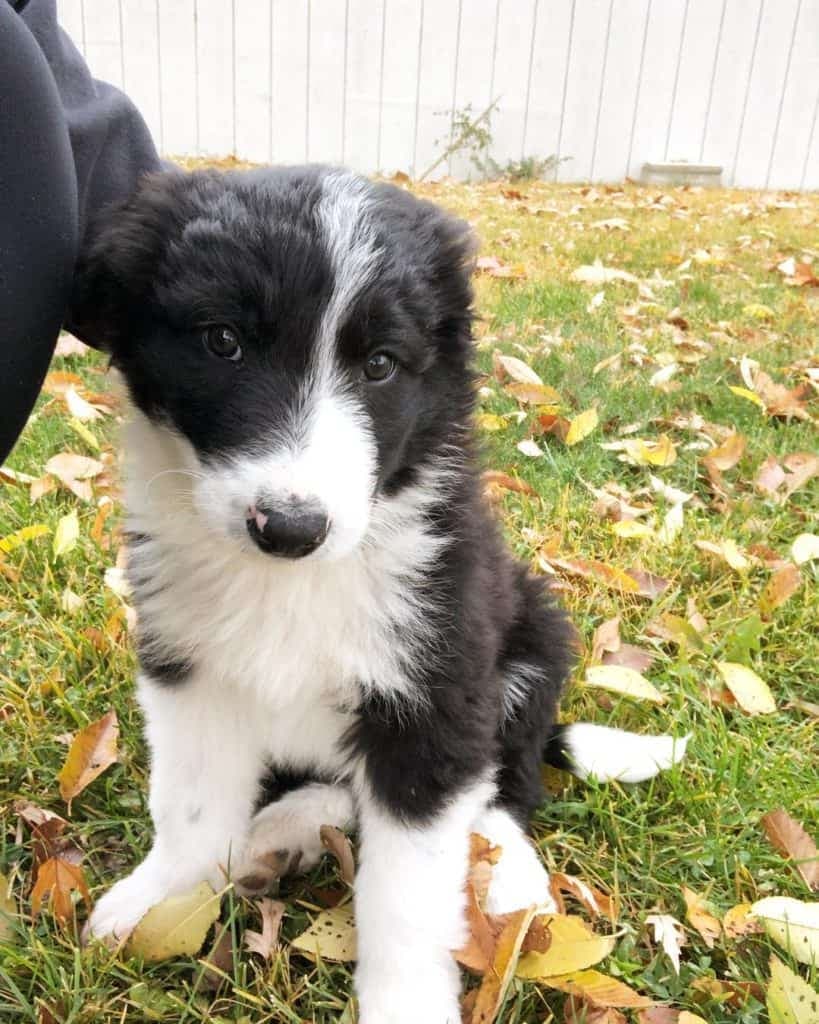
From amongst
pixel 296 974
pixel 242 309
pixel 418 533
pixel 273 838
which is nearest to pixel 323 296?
pixel 242 309

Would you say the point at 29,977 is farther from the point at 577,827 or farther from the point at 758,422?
the point at 758,422

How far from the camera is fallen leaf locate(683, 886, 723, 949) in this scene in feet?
4.98

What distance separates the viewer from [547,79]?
9406mm

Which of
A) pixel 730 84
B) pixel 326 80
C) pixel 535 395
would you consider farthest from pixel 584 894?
pixel 730 84

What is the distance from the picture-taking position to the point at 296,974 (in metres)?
1.51

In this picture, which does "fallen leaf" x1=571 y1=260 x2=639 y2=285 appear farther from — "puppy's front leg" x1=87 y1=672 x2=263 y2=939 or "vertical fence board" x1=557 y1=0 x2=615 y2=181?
"vertical fence board" x1=557 y1=0 x2=615 y2=181

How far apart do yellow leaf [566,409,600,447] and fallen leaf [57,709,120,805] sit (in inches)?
76.7

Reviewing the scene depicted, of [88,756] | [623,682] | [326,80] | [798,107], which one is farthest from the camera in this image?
[798,107]

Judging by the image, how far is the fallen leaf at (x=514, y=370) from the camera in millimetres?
3662

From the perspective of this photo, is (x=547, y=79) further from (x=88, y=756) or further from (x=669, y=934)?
(x=669, y=934)

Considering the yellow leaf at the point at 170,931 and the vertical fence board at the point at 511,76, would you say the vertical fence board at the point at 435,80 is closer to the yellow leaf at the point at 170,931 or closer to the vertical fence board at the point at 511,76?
the vertical fence board at the point at 511,76

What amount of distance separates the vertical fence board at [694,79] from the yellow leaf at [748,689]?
29.7 ft

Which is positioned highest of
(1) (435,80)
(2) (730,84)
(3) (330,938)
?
(2) (730,84)

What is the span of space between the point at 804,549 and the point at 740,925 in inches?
54.2
